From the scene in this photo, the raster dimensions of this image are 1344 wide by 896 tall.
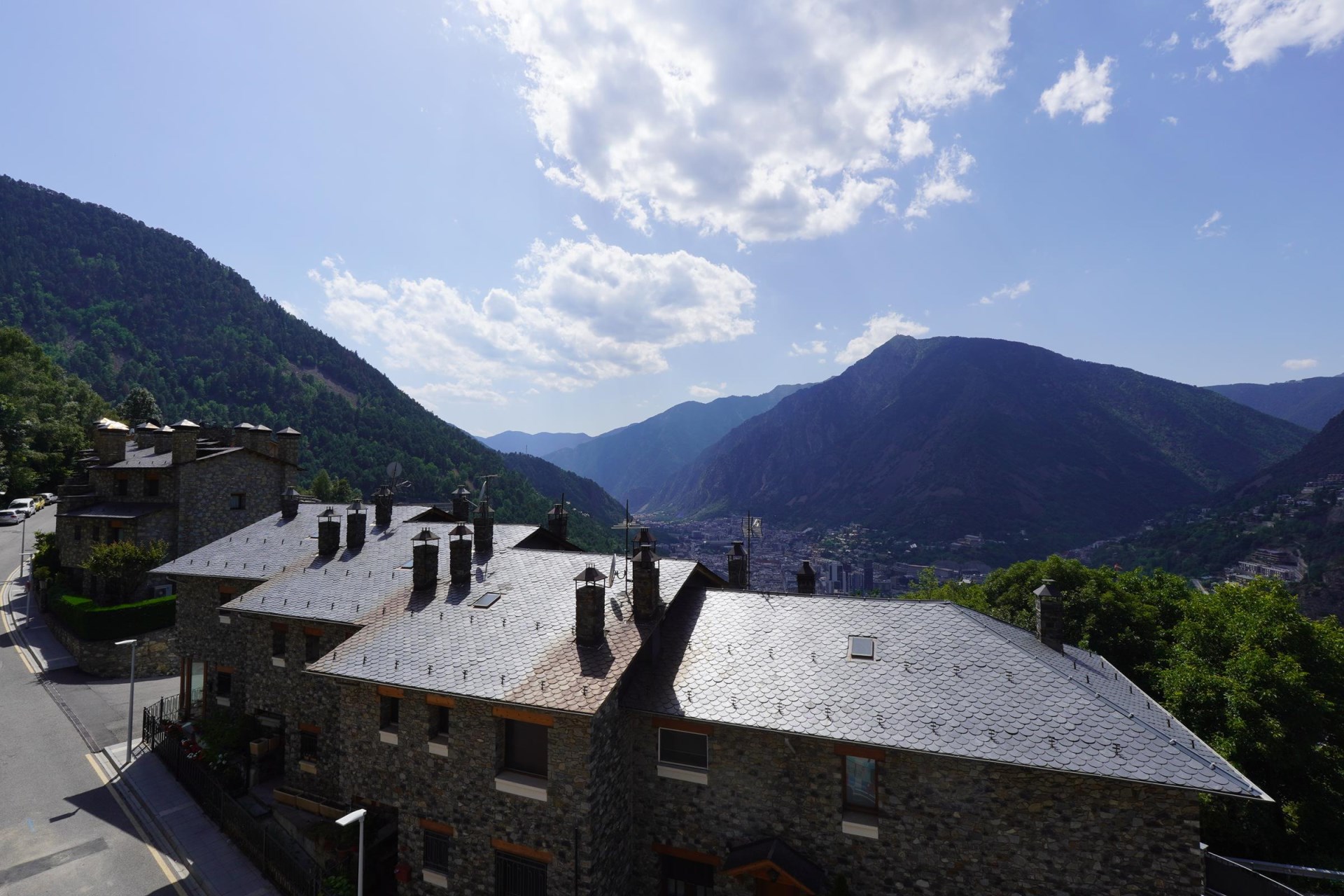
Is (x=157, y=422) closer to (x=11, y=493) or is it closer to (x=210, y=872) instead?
(x=11, y=493)

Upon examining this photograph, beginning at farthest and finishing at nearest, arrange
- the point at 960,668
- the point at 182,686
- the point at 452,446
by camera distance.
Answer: the point at 452,446 → the point at 182,686 → the point at 960,668

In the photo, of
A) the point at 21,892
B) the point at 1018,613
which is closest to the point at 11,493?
the point at 21,892

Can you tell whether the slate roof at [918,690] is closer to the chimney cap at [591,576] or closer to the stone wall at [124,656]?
the chimney cap at [591,576]

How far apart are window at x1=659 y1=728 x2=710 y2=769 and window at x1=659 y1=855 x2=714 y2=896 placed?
2.57 meters

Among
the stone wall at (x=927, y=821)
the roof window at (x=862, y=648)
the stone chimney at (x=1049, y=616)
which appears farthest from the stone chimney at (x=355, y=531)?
the stone chimney at (x=1049, y=616)

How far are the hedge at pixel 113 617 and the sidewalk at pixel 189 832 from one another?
12277mm

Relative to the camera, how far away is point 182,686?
2716 cm

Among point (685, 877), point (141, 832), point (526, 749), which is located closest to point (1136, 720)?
point (685, 877)

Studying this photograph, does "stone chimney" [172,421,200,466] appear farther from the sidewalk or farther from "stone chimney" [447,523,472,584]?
"stone chimney" [447,523,472,584]

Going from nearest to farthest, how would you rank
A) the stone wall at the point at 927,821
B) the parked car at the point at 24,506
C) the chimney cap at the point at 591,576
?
the stone wall at the point at 927,821 → the chimney cap at the point at 591,576 → the parked car at the point at 24,506

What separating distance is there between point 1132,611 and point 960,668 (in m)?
22.6

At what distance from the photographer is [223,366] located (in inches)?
6718

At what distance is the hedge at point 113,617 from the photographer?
3422cm

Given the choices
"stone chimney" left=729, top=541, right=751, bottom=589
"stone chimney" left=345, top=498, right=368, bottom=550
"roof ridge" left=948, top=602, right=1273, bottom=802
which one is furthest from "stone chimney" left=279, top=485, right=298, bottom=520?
"roof ridge" left=948, top=602, right=1273, bottom=802
